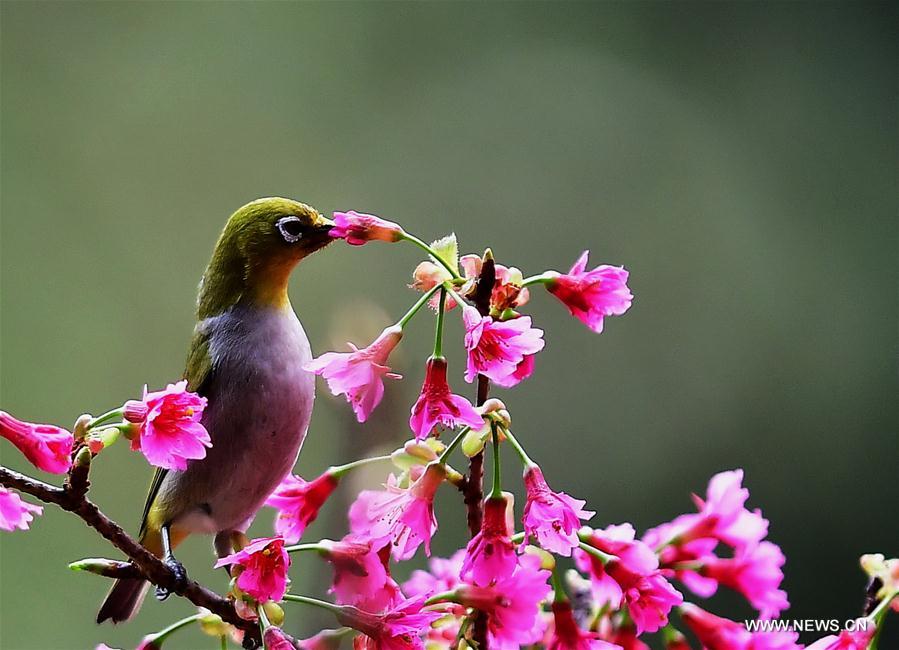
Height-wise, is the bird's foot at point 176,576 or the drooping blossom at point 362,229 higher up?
the drooping blossom at point 362,229

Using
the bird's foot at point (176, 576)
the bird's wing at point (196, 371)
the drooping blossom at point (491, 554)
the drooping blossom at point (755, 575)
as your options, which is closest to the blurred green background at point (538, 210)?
the bird's wing at point (196, 371)

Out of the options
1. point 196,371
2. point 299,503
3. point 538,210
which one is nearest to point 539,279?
point 299,503

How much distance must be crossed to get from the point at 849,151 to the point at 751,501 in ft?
7.74

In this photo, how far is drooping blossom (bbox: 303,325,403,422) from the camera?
3.47 feet

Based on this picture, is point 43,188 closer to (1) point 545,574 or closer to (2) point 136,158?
(2) point 136,158

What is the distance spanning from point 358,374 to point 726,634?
54cm

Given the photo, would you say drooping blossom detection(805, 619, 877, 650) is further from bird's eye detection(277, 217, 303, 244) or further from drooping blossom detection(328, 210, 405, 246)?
bird's eye detection(277, 217, 303, 244)

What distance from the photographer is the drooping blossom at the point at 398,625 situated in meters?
1.02

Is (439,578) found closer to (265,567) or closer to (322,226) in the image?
(265,567)

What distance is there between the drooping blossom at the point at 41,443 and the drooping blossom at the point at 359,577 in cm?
28

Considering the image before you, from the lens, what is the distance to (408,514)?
1.03 metres

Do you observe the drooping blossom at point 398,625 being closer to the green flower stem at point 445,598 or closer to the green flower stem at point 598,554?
the green flower stem at point 445,598

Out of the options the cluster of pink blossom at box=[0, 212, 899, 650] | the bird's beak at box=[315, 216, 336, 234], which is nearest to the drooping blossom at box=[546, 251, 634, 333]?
the cluster of pink blossom at box=[0, 212, 899, 650]

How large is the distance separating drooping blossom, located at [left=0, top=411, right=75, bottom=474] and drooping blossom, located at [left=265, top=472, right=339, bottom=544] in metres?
0.28
